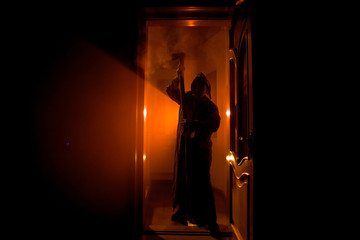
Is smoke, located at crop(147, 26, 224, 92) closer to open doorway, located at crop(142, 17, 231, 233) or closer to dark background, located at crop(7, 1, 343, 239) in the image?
open doorway, located at crop(142, 17, 231, 233)

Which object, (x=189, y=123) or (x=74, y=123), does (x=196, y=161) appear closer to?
(x=189, y=123)

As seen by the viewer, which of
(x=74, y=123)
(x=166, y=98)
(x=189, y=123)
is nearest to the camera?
(x=74, y=123)

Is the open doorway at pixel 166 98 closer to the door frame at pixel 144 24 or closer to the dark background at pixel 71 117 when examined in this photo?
the door frame at pixel 144 24

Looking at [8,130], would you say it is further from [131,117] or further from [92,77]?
[131,117]

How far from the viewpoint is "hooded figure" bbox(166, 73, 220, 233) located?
2037 millimetres

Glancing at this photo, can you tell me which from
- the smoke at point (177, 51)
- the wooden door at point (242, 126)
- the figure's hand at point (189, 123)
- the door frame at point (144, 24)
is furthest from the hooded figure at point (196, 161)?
the smoke at point (177, 51)

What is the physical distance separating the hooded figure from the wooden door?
0.72 feet

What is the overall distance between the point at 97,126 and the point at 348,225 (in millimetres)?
1838

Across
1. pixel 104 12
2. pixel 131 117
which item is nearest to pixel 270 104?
pixel 131 117

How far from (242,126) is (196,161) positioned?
0.65 m

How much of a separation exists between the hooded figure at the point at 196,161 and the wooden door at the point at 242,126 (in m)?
0.22

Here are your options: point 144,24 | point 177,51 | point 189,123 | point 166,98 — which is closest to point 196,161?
point 189,123

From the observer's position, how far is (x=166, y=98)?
348cm

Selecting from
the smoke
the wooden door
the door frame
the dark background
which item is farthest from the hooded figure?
the smoke
